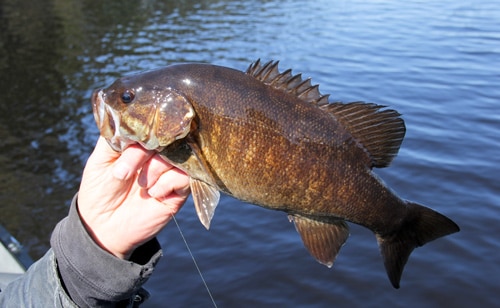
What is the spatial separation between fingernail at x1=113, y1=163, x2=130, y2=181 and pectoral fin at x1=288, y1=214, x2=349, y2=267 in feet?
3.05

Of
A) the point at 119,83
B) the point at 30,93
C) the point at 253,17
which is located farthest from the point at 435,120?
the point at 253,17

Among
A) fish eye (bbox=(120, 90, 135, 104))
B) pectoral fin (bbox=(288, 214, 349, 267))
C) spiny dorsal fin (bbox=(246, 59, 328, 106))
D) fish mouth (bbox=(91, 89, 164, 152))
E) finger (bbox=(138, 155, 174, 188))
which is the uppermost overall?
spiny dorsal fin (bbox=(246, 59, 328, 106))

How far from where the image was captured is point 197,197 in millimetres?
2604

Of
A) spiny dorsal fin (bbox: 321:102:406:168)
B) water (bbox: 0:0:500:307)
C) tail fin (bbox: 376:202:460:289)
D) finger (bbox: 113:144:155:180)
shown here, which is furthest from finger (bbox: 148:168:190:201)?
water (bbox: 0:0:500:307)

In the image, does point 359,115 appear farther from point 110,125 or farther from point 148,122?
point 110,125

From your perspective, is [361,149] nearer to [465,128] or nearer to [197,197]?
[197,197]

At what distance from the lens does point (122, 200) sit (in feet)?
8.89

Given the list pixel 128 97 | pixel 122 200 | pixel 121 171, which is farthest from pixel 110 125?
pixel 122 200

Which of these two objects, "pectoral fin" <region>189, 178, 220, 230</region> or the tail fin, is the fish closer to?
"pectoral fin" <region>189, 178, 220, 230</region>

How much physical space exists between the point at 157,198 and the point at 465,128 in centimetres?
766

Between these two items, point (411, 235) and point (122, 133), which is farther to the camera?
point (411, 235)

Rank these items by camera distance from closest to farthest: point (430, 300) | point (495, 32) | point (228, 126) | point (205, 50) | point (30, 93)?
point (228, 126) → point (430, 300) → point (30, 93) → point (495, 32) → point (205, 50)

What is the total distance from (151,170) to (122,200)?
0.27 m

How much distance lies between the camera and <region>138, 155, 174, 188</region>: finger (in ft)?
8.48
